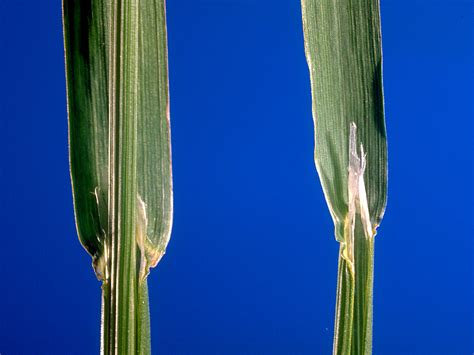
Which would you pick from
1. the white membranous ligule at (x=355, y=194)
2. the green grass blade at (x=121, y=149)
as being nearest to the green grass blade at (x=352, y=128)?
the white membranous ligule at (x=355, y=194)

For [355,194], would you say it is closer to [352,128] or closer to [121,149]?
[352,128]

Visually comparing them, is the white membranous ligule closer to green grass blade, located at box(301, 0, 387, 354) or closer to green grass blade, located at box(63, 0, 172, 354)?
green grass blade, located at box(301, 0, 387, 354)

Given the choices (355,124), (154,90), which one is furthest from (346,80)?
(154,90)

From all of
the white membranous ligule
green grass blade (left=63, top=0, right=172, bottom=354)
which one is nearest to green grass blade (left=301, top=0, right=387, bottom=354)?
the white membranous ligule

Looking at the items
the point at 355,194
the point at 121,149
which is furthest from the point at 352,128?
the point at 121,149

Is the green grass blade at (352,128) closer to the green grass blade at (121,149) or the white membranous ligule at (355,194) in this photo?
the white membranous ligule at (355,194)
